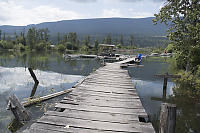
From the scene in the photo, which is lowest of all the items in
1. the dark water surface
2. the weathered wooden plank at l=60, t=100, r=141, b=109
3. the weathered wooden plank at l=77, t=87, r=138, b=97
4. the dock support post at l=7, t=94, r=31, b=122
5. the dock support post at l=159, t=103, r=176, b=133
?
the dark water surface

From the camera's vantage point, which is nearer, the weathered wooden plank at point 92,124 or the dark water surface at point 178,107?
the weathered wooden plank at point 92,124

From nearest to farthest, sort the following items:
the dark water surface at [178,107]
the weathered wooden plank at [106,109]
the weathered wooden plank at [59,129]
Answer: the weathered wooden plank at [59,129]
the weathered wooden plank at [106,109]
the dark water surface at [178,107]

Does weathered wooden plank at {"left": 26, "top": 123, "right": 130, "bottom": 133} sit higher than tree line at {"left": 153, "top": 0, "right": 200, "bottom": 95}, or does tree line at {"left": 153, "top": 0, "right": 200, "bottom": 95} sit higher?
tree line at {"left": 153, "top": 0, "right": 200, "bottom": 95}

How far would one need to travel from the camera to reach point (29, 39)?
61.6 m

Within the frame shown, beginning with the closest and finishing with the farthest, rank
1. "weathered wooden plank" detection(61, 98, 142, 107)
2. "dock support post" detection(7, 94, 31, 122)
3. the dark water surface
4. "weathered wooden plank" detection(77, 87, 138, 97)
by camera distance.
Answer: "weathered wooden plank" detection(61, 98, 142, 107)
"dock support post" detection(7, 94, 31, 122)
"weathered wooden plank" detection(77, 87, 138, 97)
the dark water surface

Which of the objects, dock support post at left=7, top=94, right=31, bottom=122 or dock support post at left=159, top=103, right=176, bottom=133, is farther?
dock support post at left=7, top=94, right=31, bottom=122

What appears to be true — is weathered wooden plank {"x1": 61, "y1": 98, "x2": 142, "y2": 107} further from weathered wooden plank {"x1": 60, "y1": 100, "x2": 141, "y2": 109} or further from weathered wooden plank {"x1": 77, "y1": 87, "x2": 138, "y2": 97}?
weathered wooden plank {"x1": 77, "y1": 87, "x2": 138, "y2": 97}

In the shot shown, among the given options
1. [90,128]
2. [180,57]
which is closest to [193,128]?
[90,128]

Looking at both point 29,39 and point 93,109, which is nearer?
point 93,109

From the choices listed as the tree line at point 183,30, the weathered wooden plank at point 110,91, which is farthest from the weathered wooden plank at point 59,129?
the tree line at point 183,30

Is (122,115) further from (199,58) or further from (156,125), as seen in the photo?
(199,58)

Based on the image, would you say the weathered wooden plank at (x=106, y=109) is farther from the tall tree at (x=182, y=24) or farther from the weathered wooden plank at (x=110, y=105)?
the tall tree at (x=182, y=24)

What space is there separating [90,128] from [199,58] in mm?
12717

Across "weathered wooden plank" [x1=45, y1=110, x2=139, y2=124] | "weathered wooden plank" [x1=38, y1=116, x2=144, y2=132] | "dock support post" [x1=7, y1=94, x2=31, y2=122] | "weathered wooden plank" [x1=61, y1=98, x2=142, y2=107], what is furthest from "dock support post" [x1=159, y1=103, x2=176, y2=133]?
"dock support post" [x1=7, y1=94, x2=31, y2=122]
